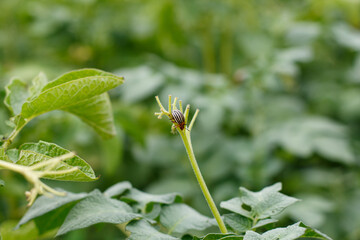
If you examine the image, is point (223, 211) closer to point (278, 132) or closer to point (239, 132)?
point (278, 132)

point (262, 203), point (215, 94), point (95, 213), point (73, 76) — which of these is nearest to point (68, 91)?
point (73, 76)

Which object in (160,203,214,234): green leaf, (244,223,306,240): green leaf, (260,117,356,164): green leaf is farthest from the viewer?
(260,117,356,164): green leaf

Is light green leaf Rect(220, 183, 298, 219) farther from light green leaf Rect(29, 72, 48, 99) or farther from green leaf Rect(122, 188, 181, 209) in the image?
light green leaf Rect(29, 72, 48, 99)

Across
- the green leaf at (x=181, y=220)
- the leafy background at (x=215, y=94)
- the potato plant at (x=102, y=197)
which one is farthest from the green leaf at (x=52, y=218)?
the leafy background at (x=215, y=94)

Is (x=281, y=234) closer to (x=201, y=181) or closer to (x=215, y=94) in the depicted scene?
(x=201, y=181)

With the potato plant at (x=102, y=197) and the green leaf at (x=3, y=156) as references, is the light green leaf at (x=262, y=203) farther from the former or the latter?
the green leaf at (x=3, y=156)

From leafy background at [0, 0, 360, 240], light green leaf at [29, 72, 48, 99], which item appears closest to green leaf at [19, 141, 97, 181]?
light green leaf at [29, 72, 48, 99]
